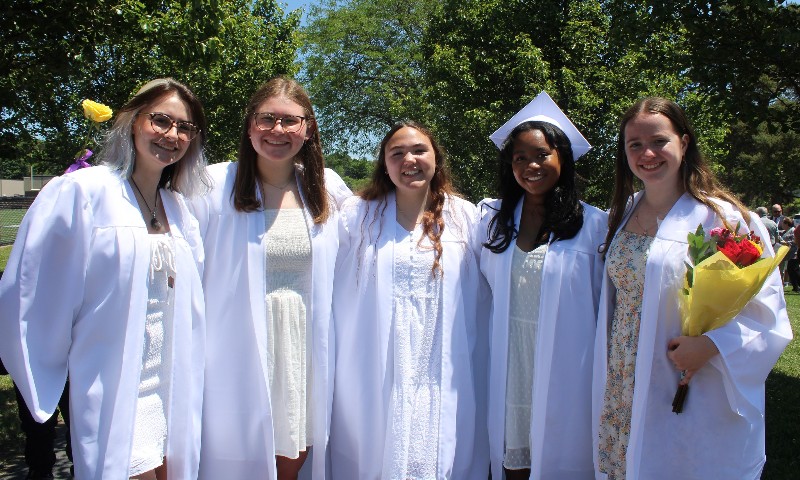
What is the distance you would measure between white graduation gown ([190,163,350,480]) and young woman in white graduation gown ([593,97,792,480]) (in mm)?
1501

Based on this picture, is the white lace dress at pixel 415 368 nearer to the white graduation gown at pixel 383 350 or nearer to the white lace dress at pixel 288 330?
the white graduation gown at pixel 383 350

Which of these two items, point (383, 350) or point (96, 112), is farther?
point (383, 350)

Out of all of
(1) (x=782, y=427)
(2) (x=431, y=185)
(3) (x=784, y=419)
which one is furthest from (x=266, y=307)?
(3) (x=784, y=419)

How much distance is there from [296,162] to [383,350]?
1.13 meters

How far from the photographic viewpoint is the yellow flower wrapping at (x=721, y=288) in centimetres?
260

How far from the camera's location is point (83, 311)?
2666 mm

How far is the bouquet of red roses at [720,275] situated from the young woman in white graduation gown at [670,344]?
0.27 feet

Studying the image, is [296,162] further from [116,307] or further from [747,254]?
[747,254]

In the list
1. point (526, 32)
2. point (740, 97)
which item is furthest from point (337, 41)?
point (740, 97)

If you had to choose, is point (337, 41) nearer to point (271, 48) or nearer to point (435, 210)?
point (271, 48)

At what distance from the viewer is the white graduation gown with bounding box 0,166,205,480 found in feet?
8.43

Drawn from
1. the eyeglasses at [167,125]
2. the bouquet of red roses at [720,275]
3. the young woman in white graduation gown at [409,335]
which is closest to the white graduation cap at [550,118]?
the young woman in white graduation gown at [409,335]

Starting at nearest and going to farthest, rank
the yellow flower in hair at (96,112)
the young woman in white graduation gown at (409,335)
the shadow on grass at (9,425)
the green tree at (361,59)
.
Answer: the yellow flower in hair at (96,112) < the young woman in white graduation gown at (409,335) < the shadow on grass at (9,425) < the green tree at (361,59)

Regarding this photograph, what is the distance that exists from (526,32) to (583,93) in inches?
89.8
